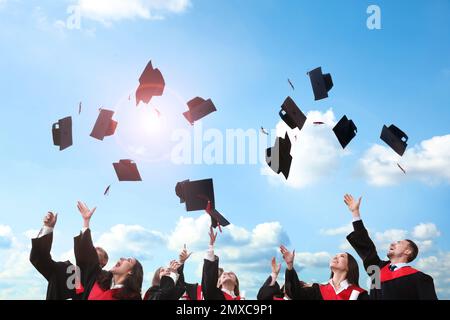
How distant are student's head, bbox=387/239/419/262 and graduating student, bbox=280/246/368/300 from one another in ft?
1.34

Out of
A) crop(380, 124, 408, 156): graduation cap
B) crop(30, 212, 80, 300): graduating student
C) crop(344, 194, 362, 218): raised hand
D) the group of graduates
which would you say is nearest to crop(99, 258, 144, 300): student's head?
the group of graduates

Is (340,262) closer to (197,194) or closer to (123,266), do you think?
(197,194)

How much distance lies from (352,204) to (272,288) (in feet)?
3.85

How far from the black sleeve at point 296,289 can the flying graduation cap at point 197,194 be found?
1056 mm

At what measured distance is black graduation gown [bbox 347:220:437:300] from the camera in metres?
→ 4.81

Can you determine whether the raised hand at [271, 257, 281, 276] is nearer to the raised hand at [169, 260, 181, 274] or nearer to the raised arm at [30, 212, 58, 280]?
the raised hand at [169, 260, 181, 274]

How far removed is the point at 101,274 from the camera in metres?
5.00

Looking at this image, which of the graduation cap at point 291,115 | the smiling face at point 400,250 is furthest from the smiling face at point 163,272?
the smiling face at point 400,250

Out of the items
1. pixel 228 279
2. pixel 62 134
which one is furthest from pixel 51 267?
pixel 228 279
